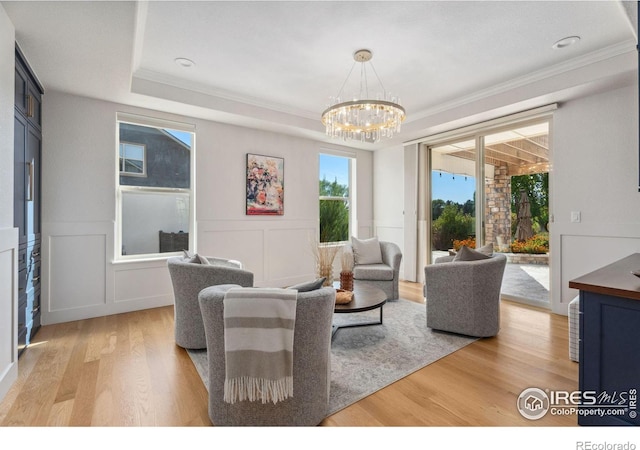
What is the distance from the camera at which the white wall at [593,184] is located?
316 cm

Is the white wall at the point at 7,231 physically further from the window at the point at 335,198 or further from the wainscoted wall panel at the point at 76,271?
the window at the point at 335,198

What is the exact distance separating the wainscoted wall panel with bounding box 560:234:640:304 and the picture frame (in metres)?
3.75

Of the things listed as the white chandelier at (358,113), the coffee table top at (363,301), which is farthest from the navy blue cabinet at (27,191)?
the coffee table top at (363,301)

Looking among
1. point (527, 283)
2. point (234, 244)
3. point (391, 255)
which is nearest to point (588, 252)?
point (527, 283)

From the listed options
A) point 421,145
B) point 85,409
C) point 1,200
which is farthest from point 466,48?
point 85,409

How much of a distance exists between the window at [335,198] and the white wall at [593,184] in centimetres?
323

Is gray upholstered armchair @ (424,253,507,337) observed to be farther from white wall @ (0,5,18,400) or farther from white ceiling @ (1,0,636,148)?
white wall @ (0,5,18,400)

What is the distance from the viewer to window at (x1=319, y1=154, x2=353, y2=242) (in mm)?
5738

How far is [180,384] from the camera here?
2.15 m

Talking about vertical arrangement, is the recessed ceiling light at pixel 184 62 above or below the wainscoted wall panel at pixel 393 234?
above

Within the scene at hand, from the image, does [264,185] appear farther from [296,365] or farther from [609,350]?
[609,350]

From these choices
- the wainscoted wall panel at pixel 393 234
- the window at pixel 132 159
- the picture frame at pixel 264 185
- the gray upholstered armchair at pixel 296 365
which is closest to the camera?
the gray upholstered armchair at pixel 296 365

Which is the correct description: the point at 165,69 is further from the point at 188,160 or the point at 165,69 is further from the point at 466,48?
the point at 466,48
